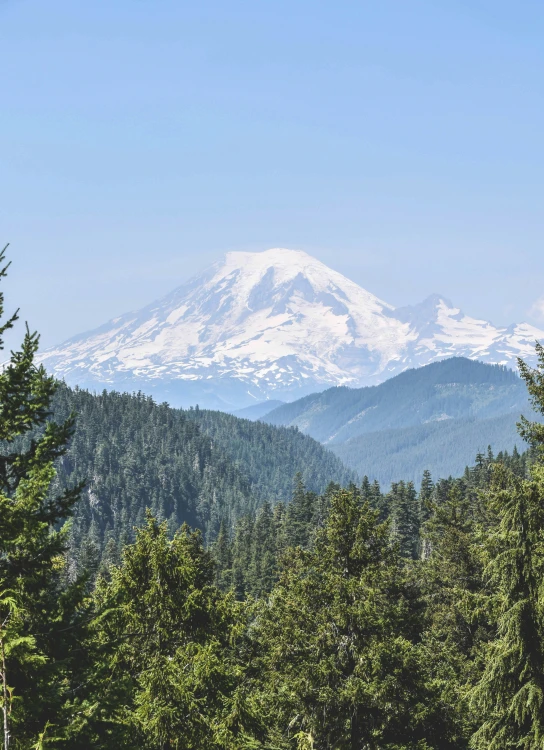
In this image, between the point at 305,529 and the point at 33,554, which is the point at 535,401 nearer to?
the point at 33,554

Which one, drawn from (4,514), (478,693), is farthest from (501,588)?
(4,514)

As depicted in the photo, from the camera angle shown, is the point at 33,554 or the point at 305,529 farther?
the point at 305,529

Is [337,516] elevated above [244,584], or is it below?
above

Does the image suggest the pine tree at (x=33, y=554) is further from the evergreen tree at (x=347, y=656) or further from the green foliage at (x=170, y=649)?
the evergreen tree at (x=347, y=656)

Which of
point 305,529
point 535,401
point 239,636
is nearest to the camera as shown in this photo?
point 535,401

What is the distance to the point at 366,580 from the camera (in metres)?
19.6

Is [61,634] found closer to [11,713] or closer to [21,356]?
[11,713]

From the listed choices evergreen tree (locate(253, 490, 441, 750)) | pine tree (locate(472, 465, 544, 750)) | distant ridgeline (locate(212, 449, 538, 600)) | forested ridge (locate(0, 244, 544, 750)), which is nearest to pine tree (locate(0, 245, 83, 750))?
forested ridge (locate(0, 244, 544, 750))

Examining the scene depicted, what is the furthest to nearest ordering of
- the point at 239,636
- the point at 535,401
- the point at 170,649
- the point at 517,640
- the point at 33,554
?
1. the point at 239,636
2. the point at 535,401
3. the point at 170,649
4. the point at 517,640
5. the point at 33,554

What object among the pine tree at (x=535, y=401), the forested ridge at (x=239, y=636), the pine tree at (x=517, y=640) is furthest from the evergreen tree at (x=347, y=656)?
the pine tree at (x=535, y=401)

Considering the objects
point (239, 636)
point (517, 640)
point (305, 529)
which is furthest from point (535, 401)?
point (305, 529)

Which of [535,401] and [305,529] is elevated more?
[535,401]

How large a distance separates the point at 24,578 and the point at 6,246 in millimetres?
5760

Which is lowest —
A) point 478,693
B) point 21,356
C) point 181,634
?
point 478,693
